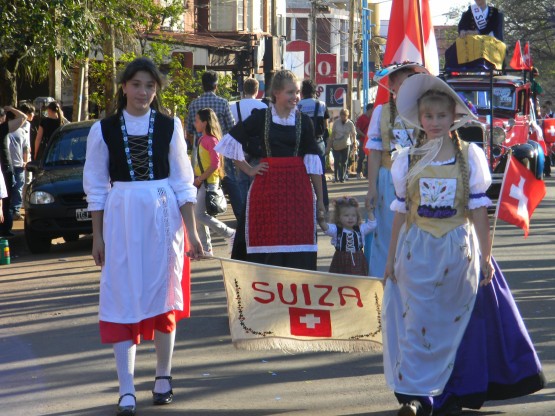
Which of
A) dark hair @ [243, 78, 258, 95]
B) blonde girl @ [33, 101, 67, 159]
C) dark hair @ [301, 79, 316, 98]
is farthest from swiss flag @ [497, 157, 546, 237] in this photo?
blonde girl @ [33, 101, 67, 159]

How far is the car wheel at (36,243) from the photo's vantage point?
47.7 ft

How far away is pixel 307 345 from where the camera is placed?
6879 millimetres

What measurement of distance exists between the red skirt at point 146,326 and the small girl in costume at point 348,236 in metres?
2.18

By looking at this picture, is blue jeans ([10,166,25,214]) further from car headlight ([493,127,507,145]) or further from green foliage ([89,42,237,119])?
car headlight ([493,127,507,145])

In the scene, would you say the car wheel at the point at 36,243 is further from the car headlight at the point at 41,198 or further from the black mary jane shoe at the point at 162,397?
the black mary jane shoe at the point at 162,397

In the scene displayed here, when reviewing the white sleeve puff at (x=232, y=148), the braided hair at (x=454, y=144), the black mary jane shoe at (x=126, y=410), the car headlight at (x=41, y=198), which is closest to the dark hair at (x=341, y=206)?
the white sleeve puff at (x=232, y=148)

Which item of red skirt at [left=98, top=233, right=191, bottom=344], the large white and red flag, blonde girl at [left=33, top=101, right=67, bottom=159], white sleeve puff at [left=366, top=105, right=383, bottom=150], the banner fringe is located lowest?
the banner fringe

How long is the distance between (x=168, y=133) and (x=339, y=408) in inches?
70.4

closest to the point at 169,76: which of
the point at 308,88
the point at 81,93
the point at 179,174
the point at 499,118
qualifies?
the point at 81,93

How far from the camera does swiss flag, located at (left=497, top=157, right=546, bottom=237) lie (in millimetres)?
6234

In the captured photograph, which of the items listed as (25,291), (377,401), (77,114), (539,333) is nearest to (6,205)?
(25,291)

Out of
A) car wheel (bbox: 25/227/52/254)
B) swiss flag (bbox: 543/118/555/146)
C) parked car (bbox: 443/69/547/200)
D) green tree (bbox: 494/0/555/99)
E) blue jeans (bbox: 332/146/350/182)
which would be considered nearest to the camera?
car wheel (bbox: 25/227/52/254)

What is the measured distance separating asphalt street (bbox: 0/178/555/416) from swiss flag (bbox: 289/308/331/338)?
336mm

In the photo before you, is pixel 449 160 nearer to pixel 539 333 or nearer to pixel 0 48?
pixel 539 333
